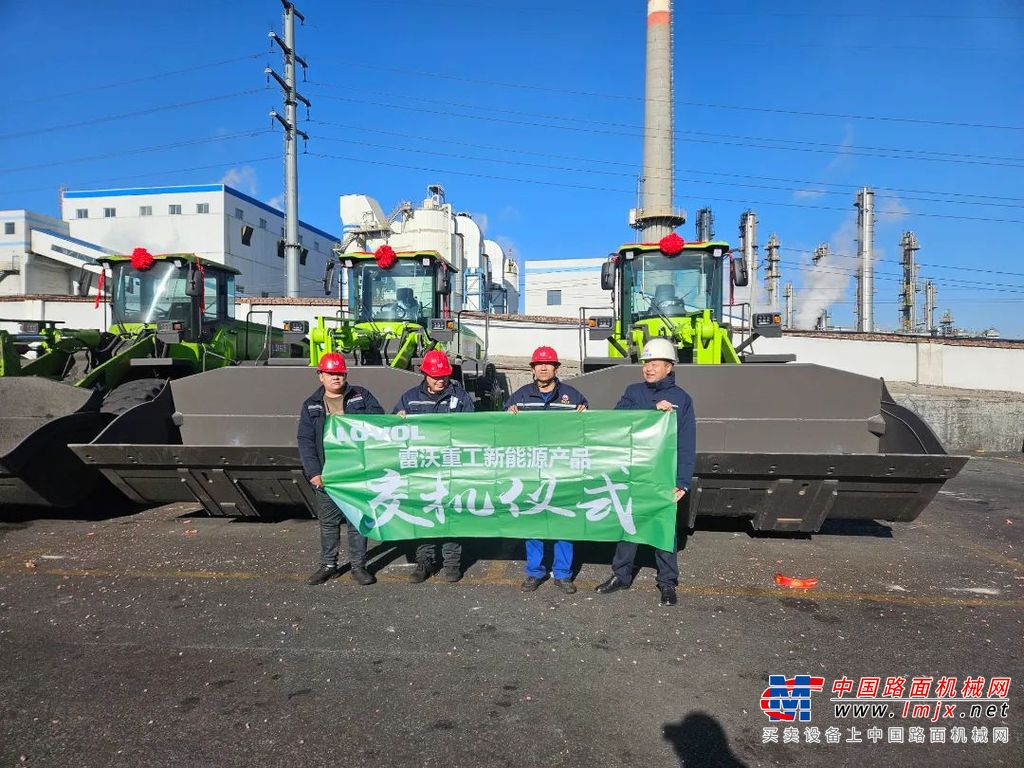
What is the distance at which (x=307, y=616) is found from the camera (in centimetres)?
429

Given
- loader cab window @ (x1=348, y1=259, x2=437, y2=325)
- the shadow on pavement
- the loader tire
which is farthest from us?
loader cab window @ (x1=348, y1=259, x2=437, y2=325)

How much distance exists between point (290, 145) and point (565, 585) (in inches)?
1045

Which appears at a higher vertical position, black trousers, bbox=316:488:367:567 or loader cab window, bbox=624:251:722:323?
loader cab window, bbox=624:251:722:323

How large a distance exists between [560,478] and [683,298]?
4.60 metres

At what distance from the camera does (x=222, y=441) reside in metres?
6.54

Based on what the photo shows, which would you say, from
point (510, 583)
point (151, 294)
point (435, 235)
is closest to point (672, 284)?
point (510, 583)

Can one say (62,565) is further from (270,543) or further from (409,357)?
(409,357)

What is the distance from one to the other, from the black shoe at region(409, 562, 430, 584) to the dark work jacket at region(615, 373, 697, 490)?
2.01 m

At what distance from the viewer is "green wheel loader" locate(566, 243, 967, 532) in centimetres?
501

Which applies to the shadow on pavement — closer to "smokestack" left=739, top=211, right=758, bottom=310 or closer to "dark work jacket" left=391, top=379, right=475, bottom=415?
"dark work jacket" left=391, top=379, right=475, bottom=415

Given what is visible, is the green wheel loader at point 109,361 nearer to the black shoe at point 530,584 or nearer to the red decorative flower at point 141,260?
the red decorative flower at point 141,260

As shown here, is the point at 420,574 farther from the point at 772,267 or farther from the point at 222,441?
the point at 772,267

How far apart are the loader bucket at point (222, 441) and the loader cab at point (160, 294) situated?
3.45 m

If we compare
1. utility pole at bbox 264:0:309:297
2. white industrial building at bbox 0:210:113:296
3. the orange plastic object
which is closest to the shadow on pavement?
the orange plastic object
